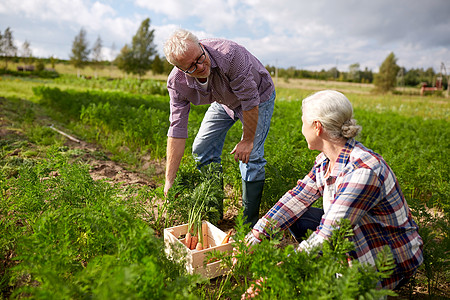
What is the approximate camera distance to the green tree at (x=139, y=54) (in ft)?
126

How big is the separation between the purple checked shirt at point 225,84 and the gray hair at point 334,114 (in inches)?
32.7

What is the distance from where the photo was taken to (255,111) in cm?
289

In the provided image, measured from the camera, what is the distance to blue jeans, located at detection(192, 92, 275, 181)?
310cm

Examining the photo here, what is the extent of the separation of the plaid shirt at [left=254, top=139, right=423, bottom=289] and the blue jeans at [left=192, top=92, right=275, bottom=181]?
100 centimetres

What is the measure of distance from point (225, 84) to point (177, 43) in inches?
24.7

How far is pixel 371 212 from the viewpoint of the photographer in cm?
204

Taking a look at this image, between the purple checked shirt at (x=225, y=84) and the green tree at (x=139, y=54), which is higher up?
the green tree at (x=139, y=54)

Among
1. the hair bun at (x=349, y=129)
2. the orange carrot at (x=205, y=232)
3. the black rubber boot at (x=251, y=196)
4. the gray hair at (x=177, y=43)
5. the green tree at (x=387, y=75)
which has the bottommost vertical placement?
the orange carrot at (x=205, y=232)

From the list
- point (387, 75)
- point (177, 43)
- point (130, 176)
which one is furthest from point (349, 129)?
point (387, 75)

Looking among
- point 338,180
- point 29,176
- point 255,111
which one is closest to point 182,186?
point 255,111

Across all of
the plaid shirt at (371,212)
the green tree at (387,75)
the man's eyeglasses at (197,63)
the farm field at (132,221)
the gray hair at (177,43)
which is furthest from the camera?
the green tree at (387,75)

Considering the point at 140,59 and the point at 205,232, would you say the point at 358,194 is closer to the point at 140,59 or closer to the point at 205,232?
the point at 205,232

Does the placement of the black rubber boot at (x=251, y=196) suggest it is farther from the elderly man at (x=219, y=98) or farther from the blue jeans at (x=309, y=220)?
the blue jeans at (x=309, y=220)

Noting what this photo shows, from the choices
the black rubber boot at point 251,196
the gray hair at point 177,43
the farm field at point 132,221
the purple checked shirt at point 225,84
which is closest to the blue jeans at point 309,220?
the farm field at point 132,221
